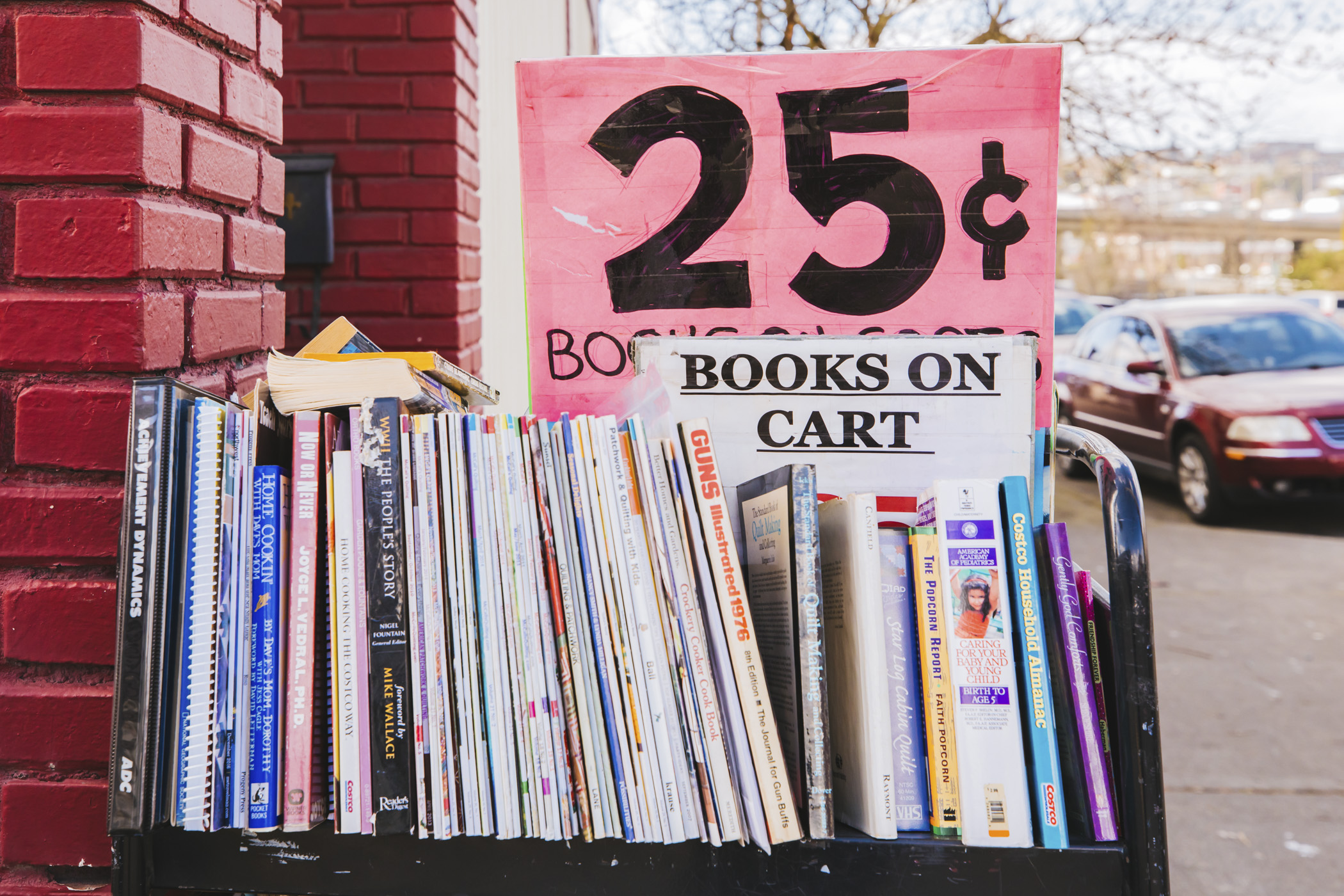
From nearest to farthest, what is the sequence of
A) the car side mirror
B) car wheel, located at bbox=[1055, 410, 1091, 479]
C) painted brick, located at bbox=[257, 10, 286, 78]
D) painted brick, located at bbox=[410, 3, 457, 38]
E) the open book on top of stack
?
1. the open book on top of stack
2. painted brick, located at bbox=[257, 10, 286, 78]
3. painted brick, located at bbox=[410, 3, 457, 38]
4. the car side mirror
5. car wheel, located at bbox=[1055, 410, 1091, 479]

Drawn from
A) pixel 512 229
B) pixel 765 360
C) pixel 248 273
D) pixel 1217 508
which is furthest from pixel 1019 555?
pixel 1217 508

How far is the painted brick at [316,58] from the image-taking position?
2.64m

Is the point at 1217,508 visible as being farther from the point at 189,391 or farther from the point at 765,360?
the point at 189,391

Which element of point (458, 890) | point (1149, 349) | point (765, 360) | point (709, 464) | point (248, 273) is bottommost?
point (458, 890)

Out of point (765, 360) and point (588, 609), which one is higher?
point (765, 360)

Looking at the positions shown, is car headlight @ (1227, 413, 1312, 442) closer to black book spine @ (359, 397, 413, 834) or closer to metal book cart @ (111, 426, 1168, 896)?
metal book cart @ (111, 426, 1168, 896)

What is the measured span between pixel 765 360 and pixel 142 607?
77 cm

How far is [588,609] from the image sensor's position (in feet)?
3.20

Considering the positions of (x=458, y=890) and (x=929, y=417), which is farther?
(x=929, y=417)

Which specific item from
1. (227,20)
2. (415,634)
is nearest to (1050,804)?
(415,634)

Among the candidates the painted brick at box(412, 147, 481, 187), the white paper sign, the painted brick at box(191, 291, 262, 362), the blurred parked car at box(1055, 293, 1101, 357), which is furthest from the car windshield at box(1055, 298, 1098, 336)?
the painted brick at box(191, 291, 262, 362)

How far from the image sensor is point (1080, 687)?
98 cm

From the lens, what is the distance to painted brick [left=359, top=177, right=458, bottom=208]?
264 centimetres

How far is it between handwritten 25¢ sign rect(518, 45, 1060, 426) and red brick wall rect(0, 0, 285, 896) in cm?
46
